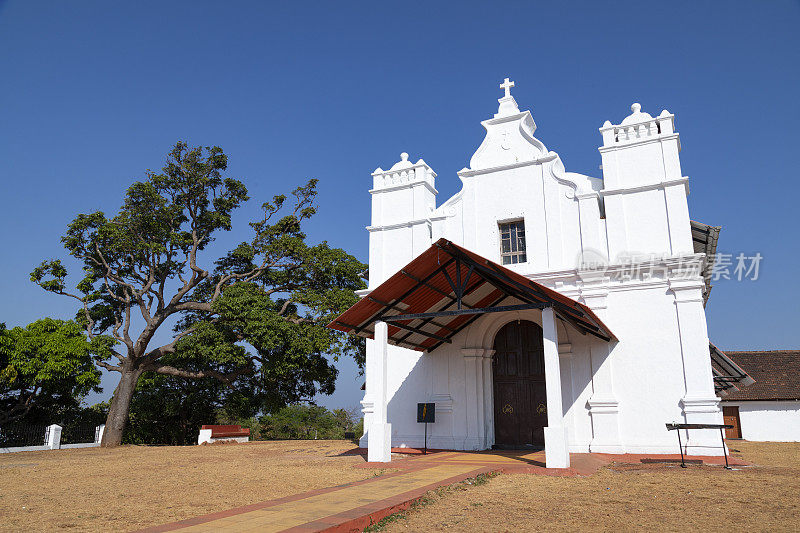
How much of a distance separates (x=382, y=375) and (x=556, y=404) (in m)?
3.52

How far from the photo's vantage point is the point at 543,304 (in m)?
9.98

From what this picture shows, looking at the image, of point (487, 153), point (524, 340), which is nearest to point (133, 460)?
point (524, 340)

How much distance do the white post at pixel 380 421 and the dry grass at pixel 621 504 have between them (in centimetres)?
274

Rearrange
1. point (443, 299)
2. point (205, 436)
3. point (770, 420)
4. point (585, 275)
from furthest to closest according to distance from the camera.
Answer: point (770, 420) < point (205, 436) < point (585, 275) < point (443, 299)

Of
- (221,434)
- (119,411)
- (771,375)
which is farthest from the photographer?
(771,375)

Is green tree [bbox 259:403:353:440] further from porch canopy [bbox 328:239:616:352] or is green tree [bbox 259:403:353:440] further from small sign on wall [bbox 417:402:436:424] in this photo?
porch canopy [bbox 328:239:616:352]

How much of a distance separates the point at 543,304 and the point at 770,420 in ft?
62.5

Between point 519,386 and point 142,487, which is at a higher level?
point 519,386

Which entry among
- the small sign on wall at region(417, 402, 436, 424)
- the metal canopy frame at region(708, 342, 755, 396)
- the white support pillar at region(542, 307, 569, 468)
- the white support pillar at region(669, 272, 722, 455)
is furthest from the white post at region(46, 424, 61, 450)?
the metal canopy frame at region(708, 342, 755, 396)

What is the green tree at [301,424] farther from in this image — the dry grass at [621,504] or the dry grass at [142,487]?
the dry grass at [621,504]

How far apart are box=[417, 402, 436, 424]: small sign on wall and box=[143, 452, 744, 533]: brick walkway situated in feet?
8.54

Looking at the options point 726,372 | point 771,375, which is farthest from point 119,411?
point 771,375

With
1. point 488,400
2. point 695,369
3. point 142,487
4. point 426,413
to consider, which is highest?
point 695,369

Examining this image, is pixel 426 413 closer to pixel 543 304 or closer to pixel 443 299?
pixel 443 299
